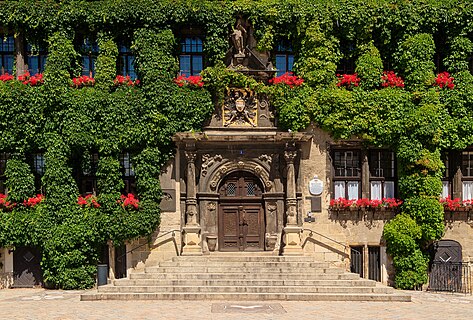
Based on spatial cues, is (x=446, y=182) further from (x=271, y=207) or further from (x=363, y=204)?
(x=271, y=207)

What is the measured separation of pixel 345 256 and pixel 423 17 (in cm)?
825

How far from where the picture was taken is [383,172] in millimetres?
20812

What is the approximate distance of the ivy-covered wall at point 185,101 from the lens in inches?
773

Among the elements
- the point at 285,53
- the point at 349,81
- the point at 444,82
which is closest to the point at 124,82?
the point at 285,53

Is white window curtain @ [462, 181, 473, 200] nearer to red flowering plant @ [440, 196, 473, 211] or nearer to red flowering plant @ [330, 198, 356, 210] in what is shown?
red flowering plant @ [440, 196, 473, 211]

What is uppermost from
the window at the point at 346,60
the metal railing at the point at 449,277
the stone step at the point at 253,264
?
the window at the point at 346,60

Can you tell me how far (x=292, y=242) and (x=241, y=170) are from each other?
292 centimetres

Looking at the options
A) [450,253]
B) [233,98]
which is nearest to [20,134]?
[233,98]

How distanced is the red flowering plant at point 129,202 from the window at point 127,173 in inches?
25.7

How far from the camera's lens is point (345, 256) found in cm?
2028

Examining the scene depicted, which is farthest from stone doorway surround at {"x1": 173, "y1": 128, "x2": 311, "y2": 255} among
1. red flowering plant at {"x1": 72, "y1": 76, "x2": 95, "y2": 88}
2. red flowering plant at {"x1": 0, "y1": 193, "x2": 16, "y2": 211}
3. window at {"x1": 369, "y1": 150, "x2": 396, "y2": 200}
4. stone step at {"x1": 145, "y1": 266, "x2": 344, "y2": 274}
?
red flowering plant at {"x1": 0, "y1": 193, "x2": 16, "y2": 211}

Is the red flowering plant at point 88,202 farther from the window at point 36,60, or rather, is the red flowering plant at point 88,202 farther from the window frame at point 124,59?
the window at point 36,60

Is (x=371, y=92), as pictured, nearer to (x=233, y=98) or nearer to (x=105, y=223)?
(x=233, y=98)

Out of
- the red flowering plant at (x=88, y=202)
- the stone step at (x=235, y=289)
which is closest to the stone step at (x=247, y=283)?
the stone step at (x=235, y=289)
